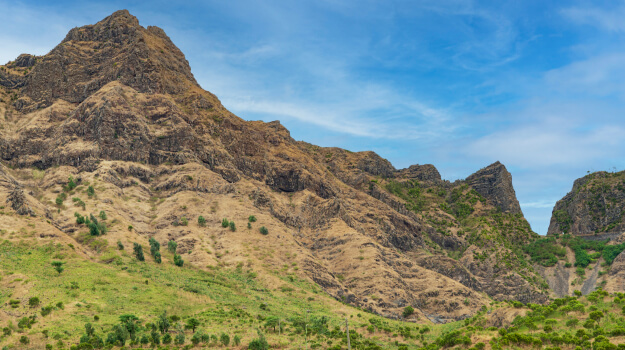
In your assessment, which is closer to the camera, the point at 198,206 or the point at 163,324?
the point at 163,324

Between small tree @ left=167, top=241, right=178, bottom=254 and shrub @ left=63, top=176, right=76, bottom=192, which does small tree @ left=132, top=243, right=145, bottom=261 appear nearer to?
small tree @ left=167, top=241, right=178, bottom=254

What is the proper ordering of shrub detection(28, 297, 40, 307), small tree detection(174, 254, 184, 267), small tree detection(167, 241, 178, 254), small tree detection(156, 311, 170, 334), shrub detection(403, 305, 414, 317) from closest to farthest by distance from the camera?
shrub detection(28, 297, 40, 307), small tree detection(156, 311, 170, 334), small tree detection(174, 254, 184, 267), shrub detection(403, 305, 414, 317), small tree detection(167, 241, 178, 254)

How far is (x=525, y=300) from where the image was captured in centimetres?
18350

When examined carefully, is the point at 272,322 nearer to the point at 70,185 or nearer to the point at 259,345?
the point at 259,345

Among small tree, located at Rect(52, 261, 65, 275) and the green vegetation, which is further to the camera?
small tree, located at Rect(52, 261, 65, 275)

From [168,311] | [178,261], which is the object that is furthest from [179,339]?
[178,261]

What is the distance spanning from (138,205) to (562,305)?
127757mm

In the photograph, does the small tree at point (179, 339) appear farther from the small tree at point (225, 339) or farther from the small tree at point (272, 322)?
the small tree at point (272, 322)

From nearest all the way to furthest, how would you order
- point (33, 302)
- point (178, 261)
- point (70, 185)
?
point (33, 302) < point (178, 261) < point (70, 185)

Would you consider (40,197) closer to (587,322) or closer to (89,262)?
(89,262)

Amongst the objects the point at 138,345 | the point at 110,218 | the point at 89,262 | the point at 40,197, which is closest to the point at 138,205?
the point at 110,218

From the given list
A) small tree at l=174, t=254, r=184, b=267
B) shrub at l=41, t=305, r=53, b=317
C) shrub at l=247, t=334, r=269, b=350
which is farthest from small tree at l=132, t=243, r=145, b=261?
shrub at l=247, t=334, r=269, b=350

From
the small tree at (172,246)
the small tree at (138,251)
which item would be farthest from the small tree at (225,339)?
the small tree at (172,246)

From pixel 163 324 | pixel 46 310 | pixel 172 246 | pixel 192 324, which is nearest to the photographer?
pixel 46 310
